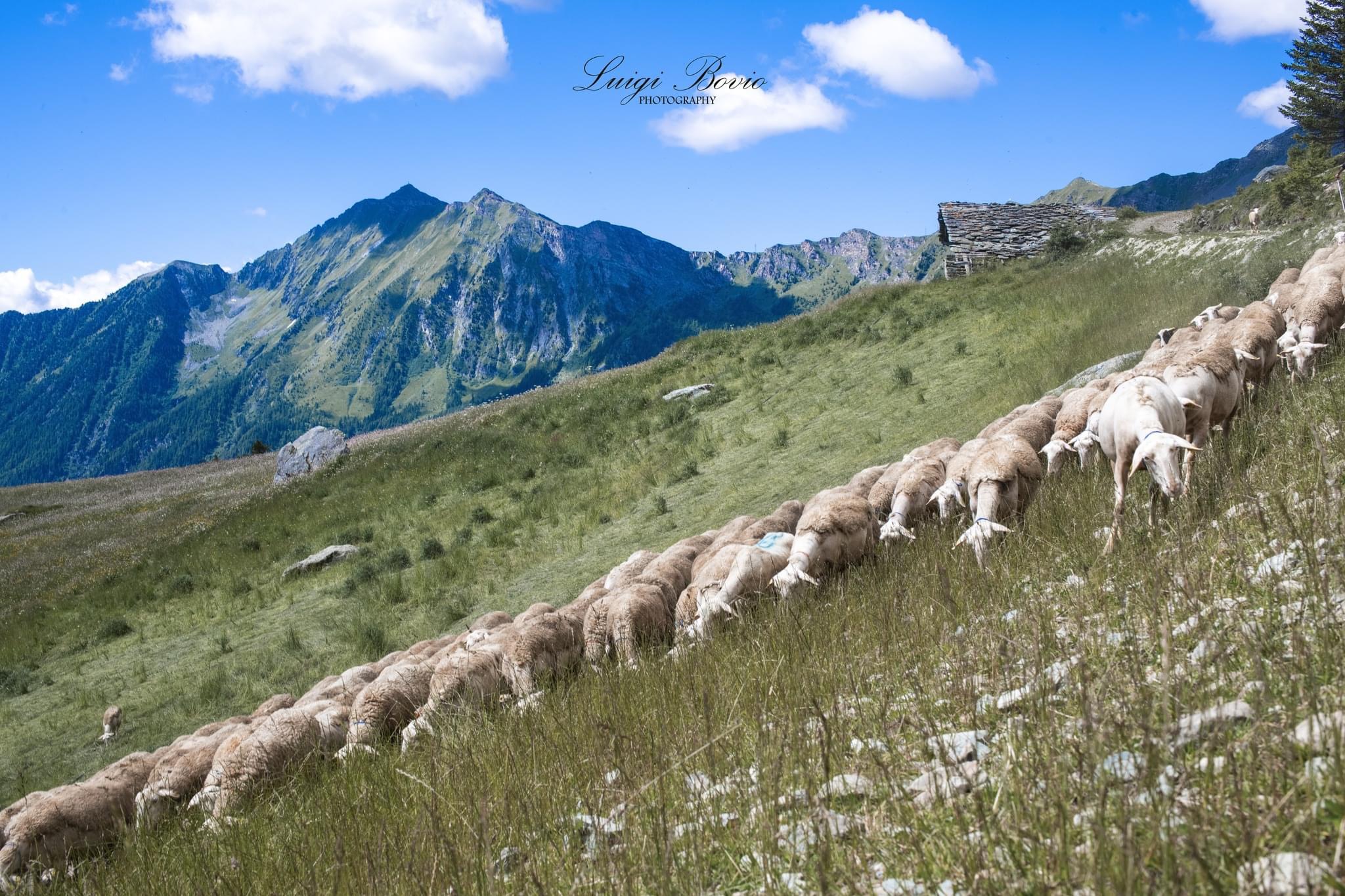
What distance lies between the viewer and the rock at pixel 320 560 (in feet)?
68.4

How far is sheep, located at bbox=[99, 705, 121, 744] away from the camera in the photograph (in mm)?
13211

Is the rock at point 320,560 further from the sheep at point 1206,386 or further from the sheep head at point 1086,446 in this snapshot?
the sheep at point 1206,386

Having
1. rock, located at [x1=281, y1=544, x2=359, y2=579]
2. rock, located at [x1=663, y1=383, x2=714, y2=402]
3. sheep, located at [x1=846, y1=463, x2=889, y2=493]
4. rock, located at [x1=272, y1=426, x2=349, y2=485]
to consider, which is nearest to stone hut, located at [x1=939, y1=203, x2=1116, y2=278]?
rock, located at [x1=663, y1=383, x2=714, y2=402]

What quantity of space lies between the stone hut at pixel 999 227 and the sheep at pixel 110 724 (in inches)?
1382

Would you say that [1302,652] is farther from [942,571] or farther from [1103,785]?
[942,571]

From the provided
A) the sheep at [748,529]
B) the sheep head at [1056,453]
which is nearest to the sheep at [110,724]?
the sheep at [748,529]

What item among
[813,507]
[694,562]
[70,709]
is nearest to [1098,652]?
[813,507]

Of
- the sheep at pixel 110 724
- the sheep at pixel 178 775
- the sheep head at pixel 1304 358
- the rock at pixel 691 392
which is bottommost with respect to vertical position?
the sheep at pixel 110 724

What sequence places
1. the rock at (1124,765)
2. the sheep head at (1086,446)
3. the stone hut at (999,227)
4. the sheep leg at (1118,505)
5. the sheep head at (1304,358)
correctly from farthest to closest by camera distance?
the stone hut at (999,227) → the sheep head at (1304,358) → the sheep head at (1086,446) → the sheep leg at (1118,505) → the rock at (1124,765)

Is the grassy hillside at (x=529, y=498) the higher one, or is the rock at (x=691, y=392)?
the rock at (x=691, y=392)

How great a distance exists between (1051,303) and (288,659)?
63.1ft

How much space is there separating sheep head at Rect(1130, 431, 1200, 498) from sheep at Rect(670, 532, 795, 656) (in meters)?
3.23

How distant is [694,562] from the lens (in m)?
9.88

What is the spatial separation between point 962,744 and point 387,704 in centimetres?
599
